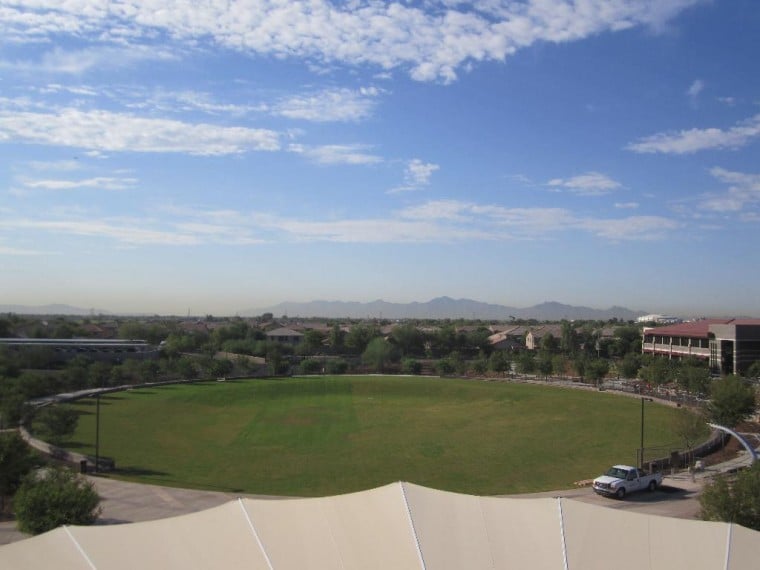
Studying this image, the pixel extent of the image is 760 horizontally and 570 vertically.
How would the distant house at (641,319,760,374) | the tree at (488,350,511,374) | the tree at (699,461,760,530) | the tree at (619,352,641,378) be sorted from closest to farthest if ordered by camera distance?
the tree at (699,461,760,530), the distant house at (641,319,760,374), the tree at (619,352,641,378), the tree at (488,350,511,374)

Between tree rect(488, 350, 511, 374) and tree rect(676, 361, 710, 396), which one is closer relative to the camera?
tree rect(676, 361, 710, 396)

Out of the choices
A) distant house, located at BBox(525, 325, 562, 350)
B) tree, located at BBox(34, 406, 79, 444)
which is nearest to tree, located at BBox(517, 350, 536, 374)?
distant house, located at BBox(525, 325, 562, 350)

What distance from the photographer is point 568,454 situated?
1538 inches

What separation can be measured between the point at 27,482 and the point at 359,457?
21285mm

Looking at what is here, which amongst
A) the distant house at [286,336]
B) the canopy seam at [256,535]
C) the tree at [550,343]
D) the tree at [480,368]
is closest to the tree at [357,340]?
the distant house at [286,336]

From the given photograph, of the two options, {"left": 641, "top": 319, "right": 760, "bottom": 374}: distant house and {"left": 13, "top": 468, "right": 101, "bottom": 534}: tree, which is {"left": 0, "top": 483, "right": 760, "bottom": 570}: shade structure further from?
{"left": 641, "top": 319, "right": 760, "bottom": 374}: distant house

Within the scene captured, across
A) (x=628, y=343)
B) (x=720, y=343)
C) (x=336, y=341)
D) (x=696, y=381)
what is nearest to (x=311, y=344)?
(x=336, y=341)

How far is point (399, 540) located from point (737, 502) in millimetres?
11023

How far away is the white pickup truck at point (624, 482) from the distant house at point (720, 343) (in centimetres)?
5722

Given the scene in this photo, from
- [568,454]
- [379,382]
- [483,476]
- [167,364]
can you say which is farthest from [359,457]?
[167,364]

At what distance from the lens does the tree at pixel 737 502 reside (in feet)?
56.5

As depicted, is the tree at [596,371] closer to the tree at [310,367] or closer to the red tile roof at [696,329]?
the red tile roof at [696,329]

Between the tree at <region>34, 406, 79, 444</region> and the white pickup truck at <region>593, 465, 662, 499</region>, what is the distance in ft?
99.3

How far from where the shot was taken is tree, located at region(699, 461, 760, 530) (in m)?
17.2
